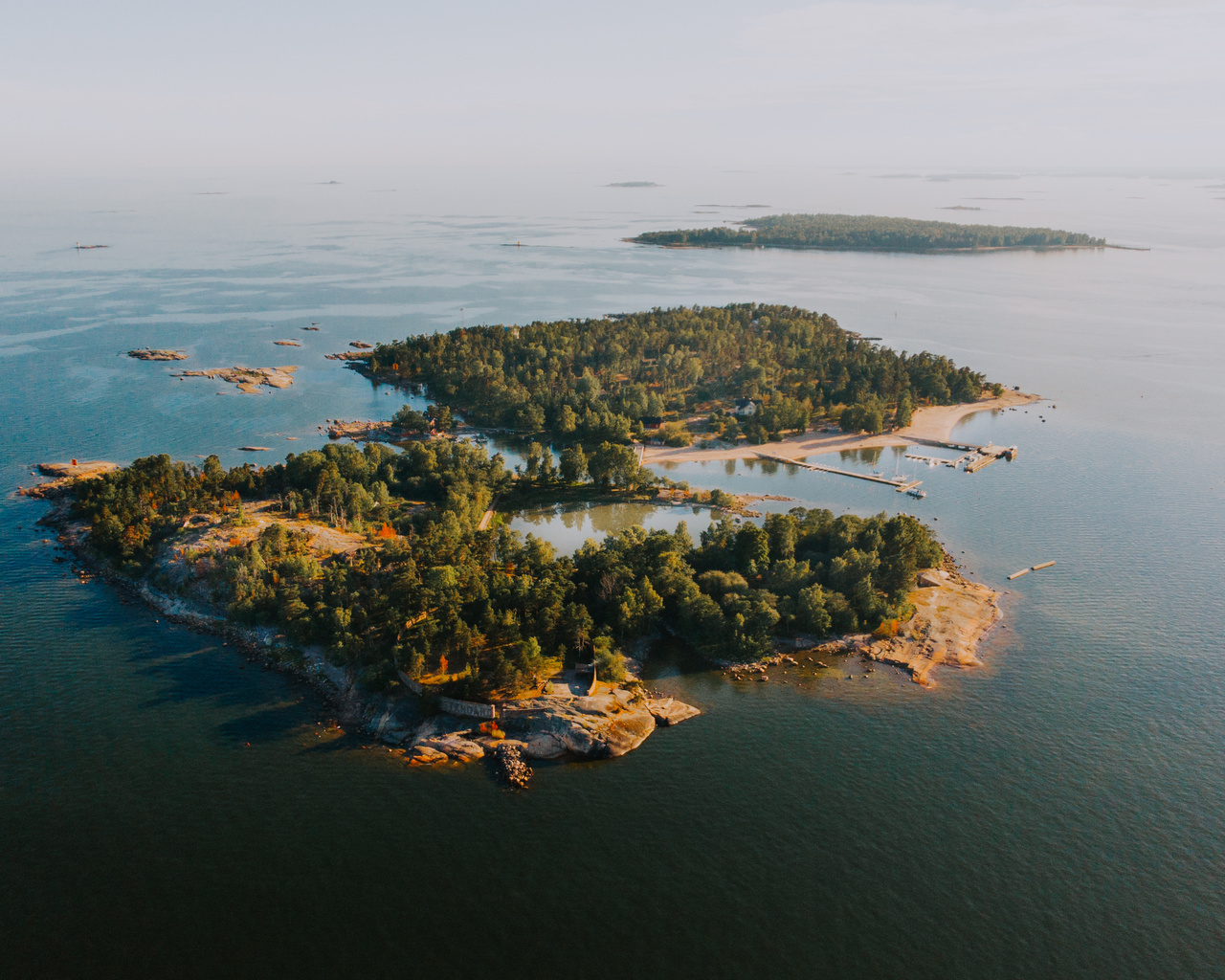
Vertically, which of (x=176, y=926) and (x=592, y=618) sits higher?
(x=592, y=618)

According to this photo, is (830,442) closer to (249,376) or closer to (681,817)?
(681,817)

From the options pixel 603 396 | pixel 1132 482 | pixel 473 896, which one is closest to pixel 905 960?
pixel 473 896

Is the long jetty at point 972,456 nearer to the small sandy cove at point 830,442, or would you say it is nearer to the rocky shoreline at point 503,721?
the small sandy cove at point 830,442

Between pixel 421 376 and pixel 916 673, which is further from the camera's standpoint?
pixel 421 376

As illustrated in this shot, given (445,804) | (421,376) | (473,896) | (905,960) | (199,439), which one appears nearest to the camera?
(905,960)

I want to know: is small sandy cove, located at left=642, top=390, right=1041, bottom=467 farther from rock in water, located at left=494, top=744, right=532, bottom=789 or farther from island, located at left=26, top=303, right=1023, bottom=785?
rock in water, located at left=494, top=744, right=532, bottom=789

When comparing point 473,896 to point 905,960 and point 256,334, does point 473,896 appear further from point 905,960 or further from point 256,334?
point 256,334

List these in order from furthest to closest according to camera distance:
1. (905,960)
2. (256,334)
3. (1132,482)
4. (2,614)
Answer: (256,334) → (1132,482) → (2,614) → (905,960)

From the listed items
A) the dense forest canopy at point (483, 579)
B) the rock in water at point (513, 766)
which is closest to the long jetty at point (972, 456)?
the dense forest canopy at point (483, 579)
